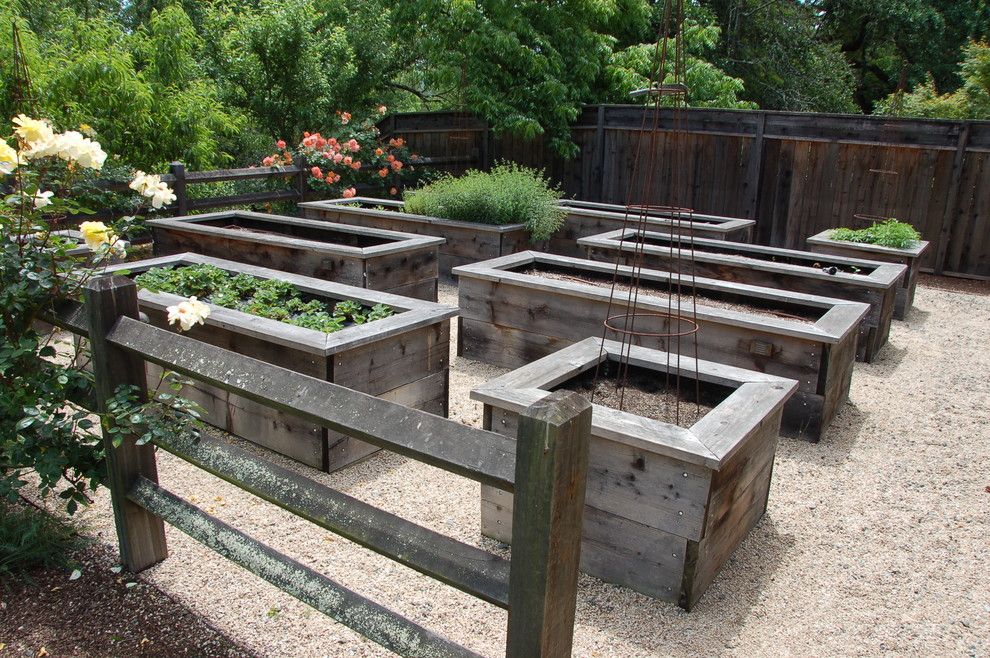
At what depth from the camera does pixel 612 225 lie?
27.5 feet

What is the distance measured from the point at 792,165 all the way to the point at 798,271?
4.71 metres

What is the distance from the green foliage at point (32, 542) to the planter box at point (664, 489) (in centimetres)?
160

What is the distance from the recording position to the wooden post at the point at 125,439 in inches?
100

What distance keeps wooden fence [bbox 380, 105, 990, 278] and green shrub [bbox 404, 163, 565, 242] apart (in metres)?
1.32

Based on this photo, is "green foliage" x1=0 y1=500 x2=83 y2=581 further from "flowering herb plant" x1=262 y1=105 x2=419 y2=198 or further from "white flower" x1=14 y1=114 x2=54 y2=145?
"flowering herb plant" x1=262 y1=105 x2=419 y2=198

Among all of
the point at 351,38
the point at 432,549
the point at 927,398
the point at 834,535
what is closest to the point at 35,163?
the point at 432,549

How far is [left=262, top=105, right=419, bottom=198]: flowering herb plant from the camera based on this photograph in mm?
9336

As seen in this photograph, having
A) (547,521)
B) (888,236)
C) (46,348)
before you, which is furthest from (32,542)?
(888,236)

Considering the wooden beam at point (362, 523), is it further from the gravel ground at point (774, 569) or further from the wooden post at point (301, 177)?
the wooden post at point (301, 177)

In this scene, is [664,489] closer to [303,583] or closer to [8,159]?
[303,583]

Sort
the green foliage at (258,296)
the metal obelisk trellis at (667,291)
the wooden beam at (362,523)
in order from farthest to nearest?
the green foliage at (258,296), the metal obelisk trellis at (667,291), the wooden beam at (362,523)

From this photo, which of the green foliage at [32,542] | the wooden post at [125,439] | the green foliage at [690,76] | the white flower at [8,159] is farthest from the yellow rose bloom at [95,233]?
the green foliage at [690,76]

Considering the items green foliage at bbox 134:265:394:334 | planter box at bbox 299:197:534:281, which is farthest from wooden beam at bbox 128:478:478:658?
planter box at bbox 299:197:534:281

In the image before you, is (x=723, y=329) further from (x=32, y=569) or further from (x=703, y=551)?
(x=32, y=569)
